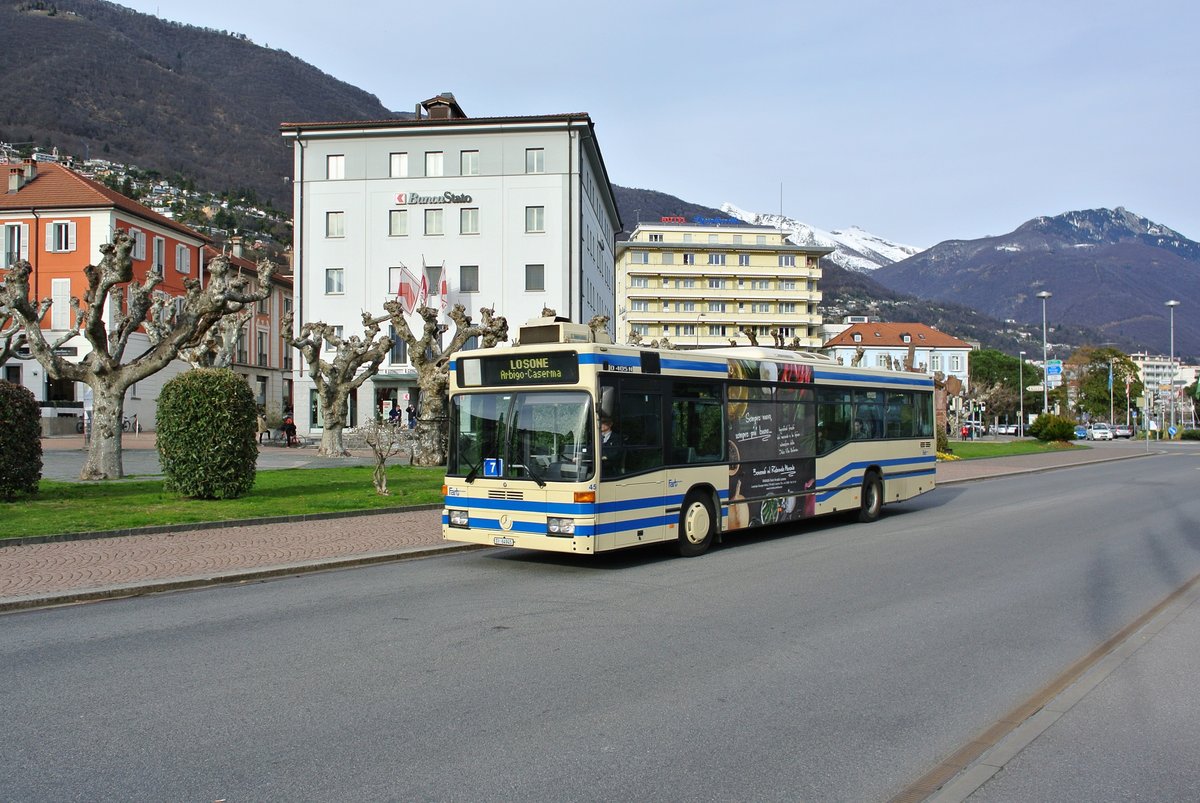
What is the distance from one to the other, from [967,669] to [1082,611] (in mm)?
3002

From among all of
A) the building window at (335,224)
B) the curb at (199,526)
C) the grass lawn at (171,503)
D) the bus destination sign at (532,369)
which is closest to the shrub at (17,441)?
the grass lawn at (171,503)

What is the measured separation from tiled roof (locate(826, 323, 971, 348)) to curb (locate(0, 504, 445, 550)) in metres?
101

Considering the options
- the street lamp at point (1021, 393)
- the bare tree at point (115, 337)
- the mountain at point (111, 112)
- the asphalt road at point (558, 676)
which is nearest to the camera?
the asphalt road at point (558, 676)

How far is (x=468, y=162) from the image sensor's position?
55.9 m

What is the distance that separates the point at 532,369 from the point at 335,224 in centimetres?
4749

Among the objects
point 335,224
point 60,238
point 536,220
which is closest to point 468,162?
point 536,220

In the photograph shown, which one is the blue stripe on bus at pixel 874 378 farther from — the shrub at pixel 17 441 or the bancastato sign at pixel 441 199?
the bancastato sign at pixel 441 199

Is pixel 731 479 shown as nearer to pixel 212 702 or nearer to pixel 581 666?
pixel 581 666

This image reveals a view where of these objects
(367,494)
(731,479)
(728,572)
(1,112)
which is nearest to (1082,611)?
(728,572)

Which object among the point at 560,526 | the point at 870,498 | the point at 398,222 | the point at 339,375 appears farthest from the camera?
the point at 398,222

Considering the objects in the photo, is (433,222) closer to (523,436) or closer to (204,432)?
(204,432)

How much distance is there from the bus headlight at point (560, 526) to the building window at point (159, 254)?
56440 mm

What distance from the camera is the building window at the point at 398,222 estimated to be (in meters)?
55.7

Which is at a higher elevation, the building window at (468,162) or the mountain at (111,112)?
the mountain at (111,112)
